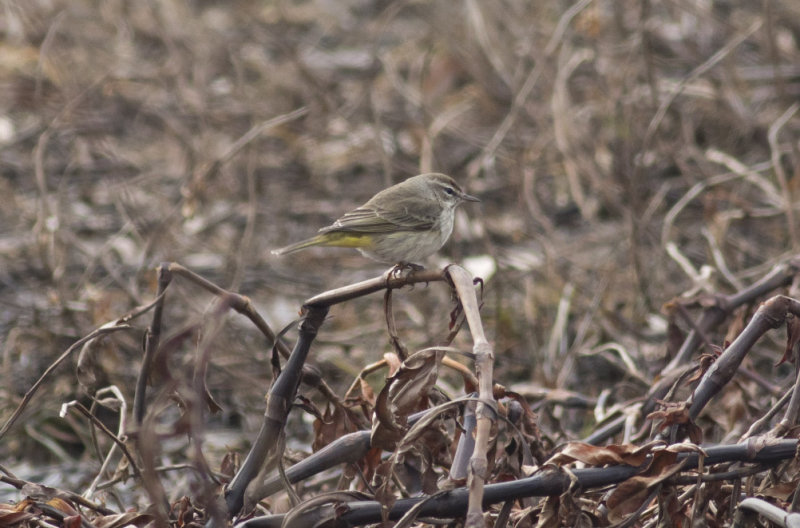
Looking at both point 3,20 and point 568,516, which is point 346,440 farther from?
point 3,20

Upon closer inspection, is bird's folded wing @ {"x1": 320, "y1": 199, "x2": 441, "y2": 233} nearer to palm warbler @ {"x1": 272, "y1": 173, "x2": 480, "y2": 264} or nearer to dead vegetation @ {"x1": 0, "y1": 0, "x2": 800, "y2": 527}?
palm warbler @ {"x1": 272, "y1": 173, "x2": 480, "y2": 264}

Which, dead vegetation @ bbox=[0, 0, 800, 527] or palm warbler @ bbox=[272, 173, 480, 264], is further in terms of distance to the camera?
palm warbler @ bbox=[272, 173, 480, 264]

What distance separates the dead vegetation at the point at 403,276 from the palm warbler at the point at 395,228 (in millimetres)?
480

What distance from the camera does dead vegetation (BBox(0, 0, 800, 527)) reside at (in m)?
1.86

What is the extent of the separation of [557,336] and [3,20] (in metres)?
6.99

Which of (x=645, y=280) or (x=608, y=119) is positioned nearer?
(x=645, y=280)

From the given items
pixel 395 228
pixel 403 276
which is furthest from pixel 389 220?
pixel 403 276

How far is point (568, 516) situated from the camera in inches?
70.8

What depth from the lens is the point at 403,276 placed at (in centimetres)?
213

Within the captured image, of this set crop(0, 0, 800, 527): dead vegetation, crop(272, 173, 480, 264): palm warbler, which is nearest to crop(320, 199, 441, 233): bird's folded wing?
crop(272, 173, 480, 264): palm warbler

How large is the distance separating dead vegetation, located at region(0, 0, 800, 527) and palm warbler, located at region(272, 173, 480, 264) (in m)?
0.48

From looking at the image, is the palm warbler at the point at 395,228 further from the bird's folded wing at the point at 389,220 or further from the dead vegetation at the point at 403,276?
the dead vegetation at the point at 403,276

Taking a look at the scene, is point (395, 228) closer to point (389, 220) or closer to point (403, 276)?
point (389, 220)

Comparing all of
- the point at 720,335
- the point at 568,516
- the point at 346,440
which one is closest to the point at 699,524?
the point at 568,516
